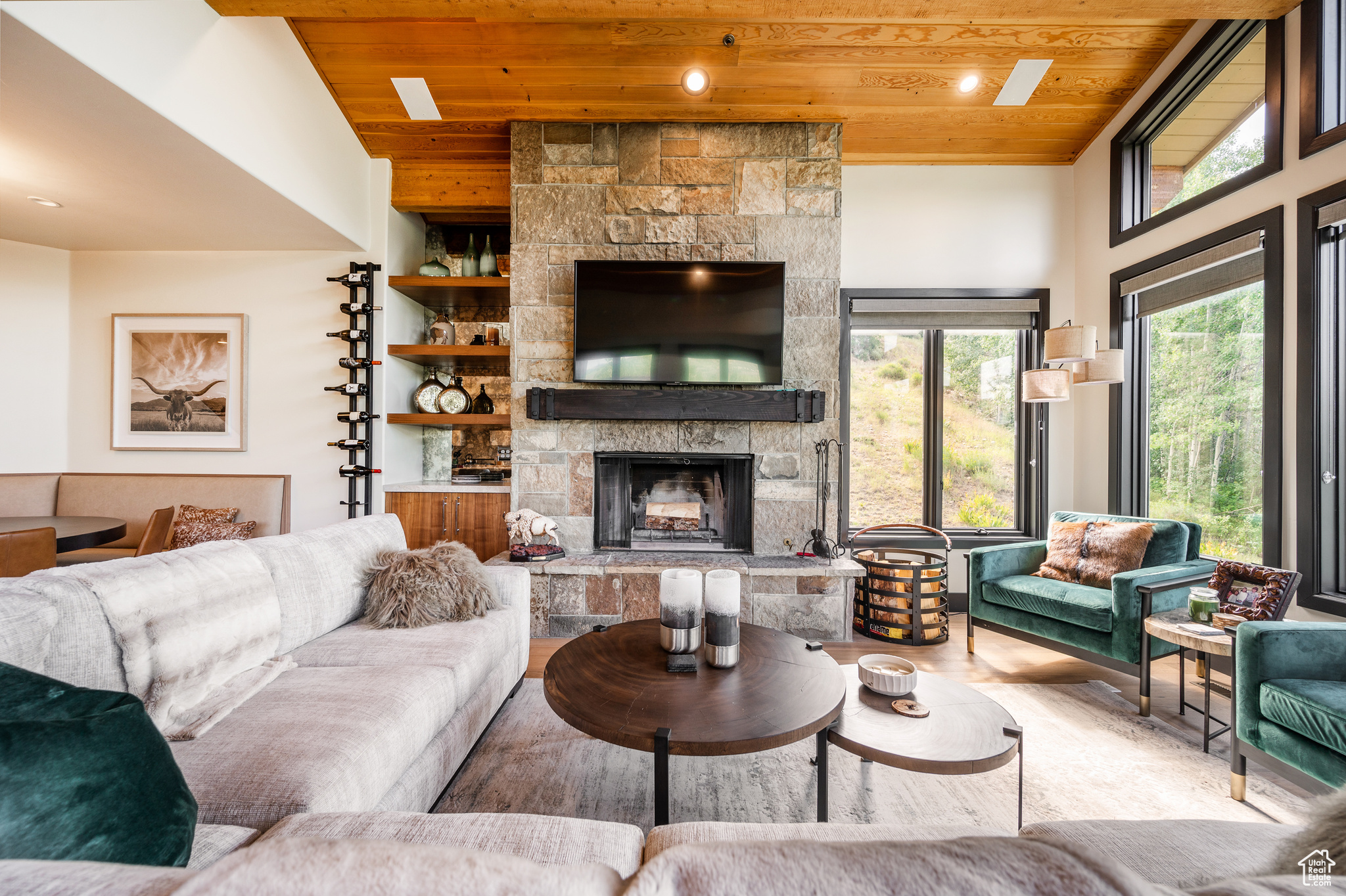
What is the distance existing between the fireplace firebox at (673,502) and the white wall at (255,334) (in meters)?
1.89

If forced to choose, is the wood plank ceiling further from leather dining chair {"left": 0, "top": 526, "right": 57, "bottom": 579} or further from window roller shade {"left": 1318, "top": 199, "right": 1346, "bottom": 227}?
leather dining chair {"left": 0, "top": 526, "right": 57, "bottom": 579}

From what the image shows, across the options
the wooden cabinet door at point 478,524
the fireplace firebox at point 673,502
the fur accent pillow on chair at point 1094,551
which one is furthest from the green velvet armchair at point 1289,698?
the wooden cabinet door at point 478,524

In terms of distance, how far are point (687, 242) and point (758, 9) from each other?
1.18 metres

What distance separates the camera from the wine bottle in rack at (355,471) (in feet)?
11.0

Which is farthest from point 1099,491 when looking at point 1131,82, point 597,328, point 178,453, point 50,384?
point 50,384

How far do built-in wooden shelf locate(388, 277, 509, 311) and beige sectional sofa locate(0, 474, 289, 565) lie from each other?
5.10 feet

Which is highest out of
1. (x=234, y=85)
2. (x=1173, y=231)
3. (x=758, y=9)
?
(x=758, y=9)

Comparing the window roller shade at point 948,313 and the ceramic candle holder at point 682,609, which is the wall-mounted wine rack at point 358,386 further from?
the window roller shade at point 948,313

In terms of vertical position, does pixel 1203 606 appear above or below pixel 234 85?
below

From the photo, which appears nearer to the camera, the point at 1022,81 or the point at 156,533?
A: the point at 1022,81

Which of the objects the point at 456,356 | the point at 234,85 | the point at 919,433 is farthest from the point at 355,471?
the point at 919,433

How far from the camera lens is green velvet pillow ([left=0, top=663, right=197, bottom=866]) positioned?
23.5 inches

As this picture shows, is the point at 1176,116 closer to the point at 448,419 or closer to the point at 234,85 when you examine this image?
the point at 448,419

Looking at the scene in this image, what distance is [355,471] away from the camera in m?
3.37
